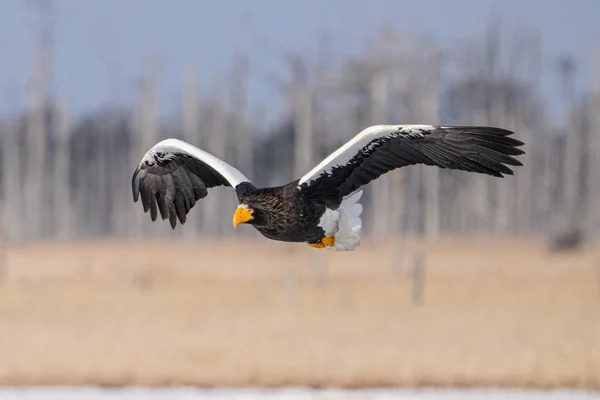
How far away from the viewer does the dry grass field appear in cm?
1267

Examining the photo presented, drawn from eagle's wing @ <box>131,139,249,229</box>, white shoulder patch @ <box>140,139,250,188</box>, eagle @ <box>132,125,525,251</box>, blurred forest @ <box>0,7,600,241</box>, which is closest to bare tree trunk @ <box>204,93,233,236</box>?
blurred forest @ <box>0,7,600,241</box>

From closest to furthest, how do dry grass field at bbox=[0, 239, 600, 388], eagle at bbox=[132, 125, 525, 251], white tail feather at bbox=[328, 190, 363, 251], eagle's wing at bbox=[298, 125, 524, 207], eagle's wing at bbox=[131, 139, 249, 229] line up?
eagle at bbox=[132, 125, 525, 251] < eagle's wing at bbox=[298, 125, 524, 207] < white tail feather at bbox=[328, 190, 363, 251] < eagle's wing at bbox=[131, 139, 249, 229] < dry grass field at bbox=[0, 239, 600, 388]

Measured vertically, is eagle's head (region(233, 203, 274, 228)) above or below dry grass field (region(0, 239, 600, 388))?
above

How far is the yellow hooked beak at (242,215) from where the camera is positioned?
6.14m

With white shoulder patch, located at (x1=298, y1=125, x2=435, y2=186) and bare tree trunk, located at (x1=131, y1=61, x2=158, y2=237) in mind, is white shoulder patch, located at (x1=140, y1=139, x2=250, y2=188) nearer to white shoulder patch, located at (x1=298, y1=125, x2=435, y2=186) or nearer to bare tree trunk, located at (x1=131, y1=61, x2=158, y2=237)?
white shoulder patch, located at (x1=298, y1=125, x2=435, y2=186)

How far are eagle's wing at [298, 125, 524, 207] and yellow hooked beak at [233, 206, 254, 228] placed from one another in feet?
1.55

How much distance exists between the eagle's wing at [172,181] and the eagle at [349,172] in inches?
27.5

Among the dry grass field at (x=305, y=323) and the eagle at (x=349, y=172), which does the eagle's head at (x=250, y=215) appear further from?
the dry grass field at (x=305, y=323)

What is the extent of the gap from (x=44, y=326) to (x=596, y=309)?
824cm

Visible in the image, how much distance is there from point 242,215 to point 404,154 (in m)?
1.23

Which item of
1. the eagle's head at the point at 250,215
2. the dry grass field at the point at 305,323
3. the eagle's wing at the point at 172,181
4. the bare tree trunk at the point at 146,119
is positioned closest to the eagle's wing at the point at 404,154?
the eagle's head at the point at 250,215

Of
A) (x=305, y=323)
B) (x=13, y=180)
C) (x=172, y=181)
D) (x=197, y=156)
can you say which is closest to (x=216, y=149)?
(x=13, y=180)

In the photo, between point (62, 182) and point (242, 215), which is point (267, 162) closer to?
point (62, 182)

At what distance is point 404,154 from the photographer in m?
6.90
